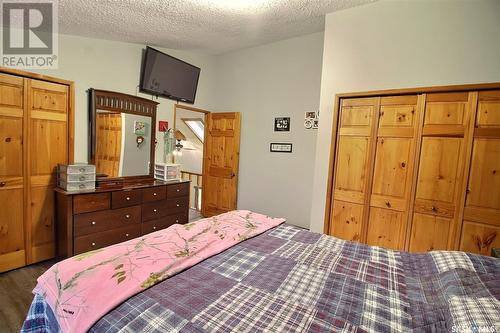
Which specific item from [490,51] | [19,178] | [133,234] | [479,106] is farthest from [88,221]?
[490,51]

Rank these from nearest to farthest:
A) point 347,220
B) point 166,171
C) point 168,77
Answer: point 347,220
point 166,171
point 168,77

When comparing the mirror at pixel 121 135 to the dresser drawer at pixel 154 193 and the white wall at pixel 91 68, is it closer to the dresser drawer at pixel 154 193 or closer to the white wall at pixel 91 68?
the white wall at pixel 91 68

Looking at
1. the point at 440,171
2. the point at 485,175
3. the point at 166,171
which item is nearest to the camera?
the point at 485,175

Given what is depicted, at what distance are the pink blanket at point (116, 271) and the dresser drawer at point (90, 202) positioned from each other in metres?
1.32

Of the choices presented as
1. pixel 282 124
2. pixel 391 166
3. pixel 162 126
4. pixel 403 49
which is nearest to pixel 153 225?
pixel 162 126

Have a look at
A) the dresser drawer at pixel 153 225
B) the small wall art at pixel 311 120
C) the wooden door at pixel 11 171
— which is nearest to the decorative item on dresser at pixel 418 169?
the small wall art at pixel 311 120

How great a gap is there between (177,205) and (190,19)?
2.30 meters

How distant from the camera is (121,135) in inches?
124

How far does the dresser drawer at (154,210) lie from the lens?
2977mm

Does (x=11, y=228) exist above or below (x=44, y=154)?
below

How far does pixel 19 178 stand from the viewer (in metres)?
2.35

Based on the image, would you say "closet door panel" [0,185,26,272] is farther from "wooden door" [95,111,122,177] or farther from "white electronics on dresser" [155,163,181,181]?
"white electronics on dresser" [155,163,181,181]

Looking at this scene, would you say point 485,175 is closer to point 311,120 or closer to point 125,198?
point 311,120

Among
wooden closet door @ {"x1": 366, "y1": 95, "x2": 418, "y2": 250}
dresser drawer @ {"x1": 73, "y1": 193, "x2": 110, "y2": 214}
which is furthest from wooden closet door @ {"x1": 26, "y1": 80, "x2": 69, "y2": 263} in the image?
wooden closet door @ {"x1": 366, "y1": 95, "x2": 418, "y2": 250}
